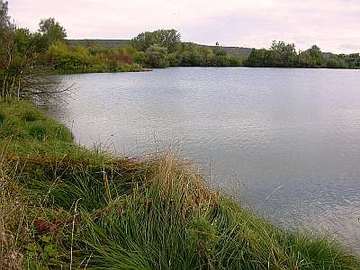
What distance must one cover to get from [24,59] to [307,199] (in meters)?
9.02

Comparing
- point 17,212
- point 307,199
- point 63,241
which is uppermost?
point 17,212

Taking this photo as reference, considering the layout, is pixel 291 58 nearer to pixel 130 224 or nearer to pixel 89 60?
pixel 89 60

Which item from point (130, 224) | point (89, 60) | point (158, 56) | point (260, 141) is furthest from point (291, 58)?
point (130, 224)

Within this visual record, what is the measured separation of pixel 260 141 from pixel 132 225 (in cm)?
760

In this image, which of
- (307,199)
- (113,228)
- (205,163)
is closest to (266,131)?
(205,163)

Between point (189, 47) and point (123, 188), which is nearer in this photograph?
point (123, 188)

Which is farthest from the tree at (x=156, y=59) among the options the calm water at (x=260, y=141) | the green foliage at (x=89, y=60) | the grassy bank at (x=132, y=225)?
the grassy bank at (x=132, y=225)

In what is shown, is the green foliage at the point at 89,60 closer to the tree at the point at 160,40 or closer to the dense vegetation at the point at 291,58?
the tree at the point at 160,40

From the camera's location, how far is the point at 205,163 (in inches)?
363

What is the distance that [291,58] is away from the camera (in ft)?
203

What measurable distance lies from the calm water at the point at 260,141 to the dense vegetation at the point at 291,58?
134 ft

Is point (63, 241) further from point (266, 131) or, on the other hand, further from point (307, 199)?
point (266, 131)

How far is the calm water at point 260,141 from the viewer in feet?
23.4

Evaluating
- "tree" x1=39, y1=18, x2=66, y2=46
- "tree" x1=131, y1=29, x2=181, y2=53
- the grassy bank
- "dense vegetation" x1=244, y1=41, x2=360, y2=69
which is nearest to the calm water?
the grassy bank
